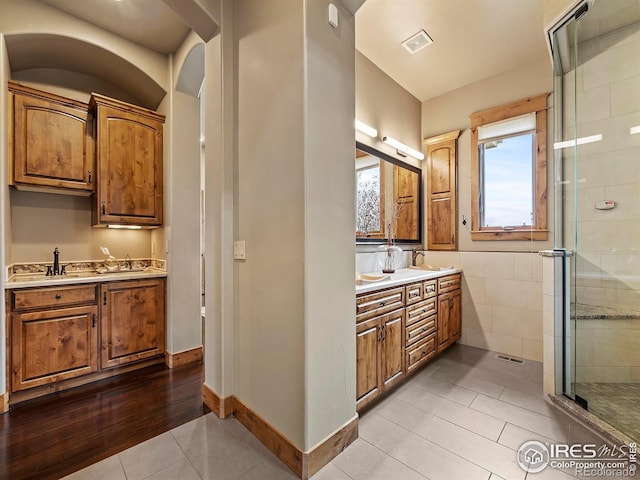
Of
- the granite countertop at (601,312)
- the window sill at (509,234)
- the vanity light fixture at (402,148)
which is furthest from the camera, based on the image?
the vanity light fixture at (402,148)

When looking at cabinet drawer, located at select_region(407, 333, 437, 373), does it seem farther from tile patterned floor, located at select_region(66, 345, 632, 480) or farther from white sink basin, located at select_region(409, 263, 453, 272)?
white sink basin, located at select_region(409, 263, 453, 272)

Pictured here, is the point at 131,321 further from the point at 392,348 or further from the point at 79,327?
the point at 392,348

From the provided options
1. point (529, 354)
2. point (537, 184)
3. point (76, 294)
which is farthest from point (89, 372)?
point (537, 184)

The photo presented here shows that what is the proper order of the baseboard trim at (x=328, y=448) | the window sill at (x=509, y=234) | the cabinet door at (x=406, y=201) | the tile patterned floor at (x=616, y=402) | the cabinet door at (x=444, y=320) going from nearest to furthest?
the baseboard trim at (x=328, y=448) → the tile patterned floor at (x=616, y=402) → the cabinet door at (x=444, y=320) → the window sill at (x=509, y=234) → the cabinet door at (x=406, y=201)

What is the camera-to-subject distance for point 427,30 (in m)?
2.64

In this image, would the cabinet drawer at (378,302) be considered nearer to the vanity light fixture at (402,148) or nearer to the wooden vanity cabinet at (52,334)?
the vanity light fixture at (402,148)

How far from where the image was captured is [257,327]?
1749mm

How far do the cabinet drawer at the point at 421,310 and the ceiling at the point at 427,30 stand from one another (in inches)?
96.6

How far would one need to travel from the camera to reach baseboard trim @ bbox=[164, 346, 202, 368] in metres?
2.75

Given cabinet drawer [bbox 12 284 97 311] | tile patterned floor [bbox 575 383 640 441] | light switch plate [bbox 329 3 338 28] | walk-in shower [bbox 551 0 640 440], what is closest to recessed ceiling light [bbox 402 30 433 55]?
walk-in shower [bbox 551 0 640 440]

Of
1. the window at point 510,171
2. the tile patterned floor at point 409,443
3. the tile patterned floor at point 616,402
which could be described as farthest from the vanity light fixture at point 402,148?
the tile patterned floor at point 616,402

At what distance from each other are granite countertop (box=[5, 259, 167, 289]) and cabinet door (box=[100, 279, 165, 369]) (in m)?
0.07

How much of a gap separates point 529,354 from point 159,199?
13.6 ft

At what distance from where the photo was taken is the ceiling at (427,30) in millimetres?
2307
